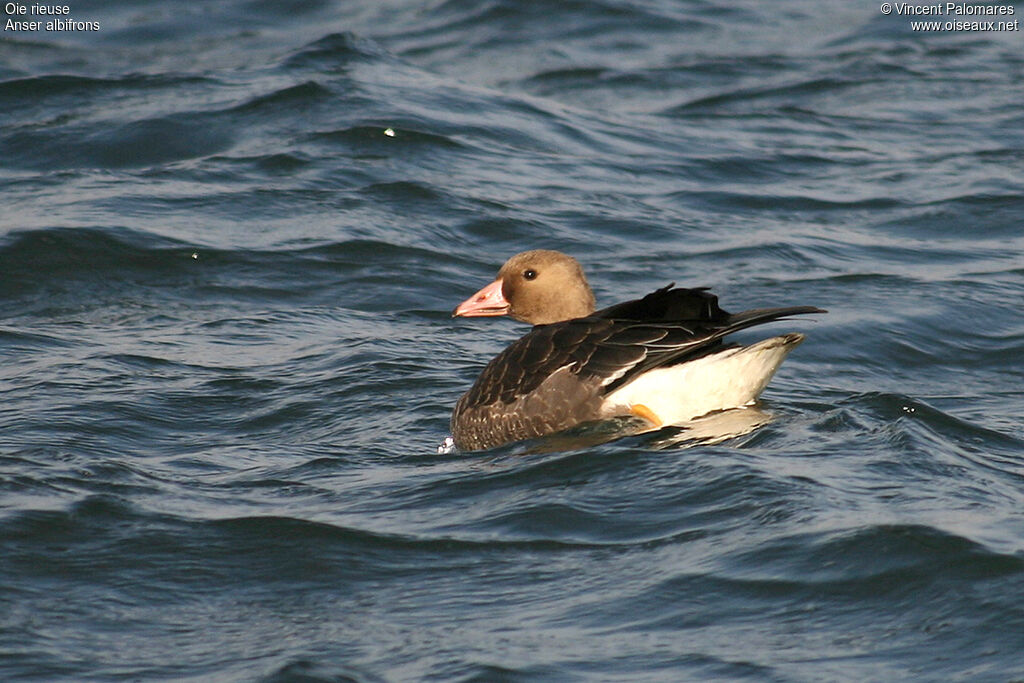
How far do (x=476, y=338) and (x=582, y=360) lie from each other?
3030mm

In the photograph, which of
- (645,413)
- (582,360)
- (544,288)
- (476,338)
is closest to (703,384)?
(645,413)

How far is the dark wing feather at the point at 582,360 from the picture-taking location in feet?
24.5

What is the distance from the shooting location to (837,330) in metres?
10.7

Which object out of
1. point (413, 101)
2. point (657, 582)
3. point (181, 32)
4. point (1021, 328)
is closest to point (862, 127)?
point (413, 101)

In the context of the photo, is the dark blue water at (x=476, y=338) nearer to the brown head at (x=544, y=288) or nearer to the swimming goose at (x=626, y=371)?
the swimming goose at (x=626, y=371)

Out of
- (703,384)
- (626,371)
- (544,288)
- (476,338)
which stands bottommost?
(476,338)

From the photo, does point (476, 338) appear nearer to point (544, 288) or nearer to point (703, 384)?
point (544, 288)

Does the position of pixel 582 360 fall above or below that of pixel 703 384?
above

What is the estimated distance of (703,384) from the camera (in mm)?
7664

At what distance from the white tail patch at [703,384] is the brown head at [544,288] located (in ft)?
3.63

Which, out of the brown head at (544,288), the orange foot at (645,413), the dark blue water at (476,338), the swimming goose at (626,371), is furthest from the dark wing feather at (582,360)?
the brown head at (544,288)

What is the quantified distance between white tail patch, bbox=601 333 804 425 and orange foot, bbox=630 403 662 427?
0.01 metres

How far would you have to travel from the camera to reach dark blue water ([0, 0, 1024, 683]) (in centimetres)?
558

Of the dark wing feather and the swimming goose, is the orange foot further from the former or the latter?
the dark wing feather
